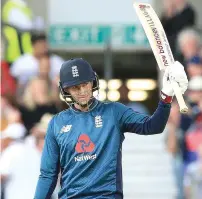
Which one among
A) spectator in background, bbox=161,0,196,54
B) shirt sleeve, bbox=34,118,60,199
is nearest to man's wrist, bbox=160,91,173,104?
shirt sleeve, bbox=34,118,60,199

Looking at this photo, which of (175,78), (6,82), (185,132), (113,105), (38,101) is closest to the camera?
(175,78)

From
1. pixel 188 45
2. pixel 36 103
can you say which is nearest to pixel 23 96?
pixel 36 103

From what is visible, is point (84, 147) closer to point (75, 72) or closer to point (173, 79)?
point (75, 72)

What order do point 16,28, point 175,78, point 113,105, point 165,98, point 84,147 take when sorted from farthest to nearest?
point 16,28
point 113,105
point 84,147
point 165,98
point 175,78

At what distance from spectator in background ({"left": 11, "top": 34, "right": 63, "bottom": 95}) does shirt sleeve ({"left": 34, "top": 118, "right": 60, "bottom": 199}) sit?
5698mm

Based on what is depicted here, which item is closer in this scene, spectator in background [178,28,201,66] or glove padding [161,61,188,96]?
glove padding [161,61,188,96]

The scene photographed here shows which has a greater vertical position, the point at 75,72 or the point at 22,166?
the point at 75,72

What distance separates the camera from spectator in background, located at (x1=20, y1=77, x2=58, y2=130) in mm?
11453

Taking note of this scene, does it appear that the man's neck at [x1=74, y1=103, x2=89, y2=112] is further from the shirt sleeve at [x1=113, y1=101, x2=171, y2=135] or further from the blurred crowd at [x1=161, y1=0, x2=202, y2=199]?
the blurred crowd at [x1=161, y1=0, x2=202, y2=199]

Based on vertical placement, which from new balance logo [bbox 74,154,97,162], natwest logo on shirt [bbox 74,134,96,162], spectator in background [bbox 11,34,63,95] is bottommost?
spectator in background [bbox 11,34,63,95]

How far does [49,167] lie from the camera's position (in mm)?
6406

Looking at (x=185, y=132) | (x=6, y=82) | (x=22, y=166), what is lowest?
(x=22, y=166)

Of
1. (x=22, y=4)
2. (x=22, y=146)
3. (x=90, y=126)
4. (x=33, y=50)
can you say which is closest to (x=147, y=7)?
(x=90, y=126)

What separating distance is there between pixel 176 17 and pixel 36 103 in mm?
2365
